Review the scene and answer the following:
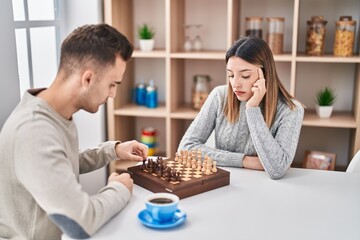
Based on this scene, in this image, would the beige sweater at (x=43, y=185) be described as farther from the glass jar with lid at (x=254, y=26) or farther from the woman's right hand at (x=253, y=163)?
the glass jar with lid at (x=254, y=26)

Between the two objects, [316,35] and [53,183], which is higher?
[316,35]

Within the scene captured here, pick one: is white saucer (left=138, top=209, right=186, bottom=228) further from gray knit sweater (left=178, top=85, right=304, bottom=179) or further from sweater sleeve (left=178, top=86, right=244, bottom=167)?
sweater sleeve (left=178, top=86, right=244, bottom=167)

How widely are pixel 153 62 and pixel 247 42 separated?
1.37m

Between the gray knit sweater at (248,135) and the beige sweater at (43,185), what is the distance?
1.95 feet

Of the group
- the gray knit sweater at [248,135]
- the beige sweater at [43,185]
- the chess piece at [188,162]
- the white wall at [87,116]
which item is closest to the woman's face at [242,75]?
the gray knit sweater at [248,135]

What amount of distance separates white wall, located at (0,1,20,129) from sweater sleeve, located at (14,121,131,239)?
2.65 ft

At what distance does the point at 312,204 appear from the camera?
1493 millimetres

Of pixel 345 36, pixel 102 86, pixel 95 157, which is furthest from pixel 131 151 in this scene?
pixel 345 36

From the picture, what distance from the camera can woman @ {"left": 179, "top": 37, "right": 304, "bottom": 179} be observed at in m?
1.81

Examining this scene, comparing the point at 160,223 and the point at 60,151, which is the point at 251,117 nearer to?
the point at 160,223

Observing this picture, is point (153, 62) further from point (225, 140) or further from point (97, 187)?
point (225, 140)

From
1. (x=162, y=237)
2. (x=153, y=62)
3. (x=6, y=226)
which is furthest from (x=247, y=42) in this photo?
(x=153, y=62)

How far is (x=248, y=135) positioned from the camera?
207cm

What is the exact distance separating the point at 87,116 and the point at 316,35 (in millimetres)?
1498
